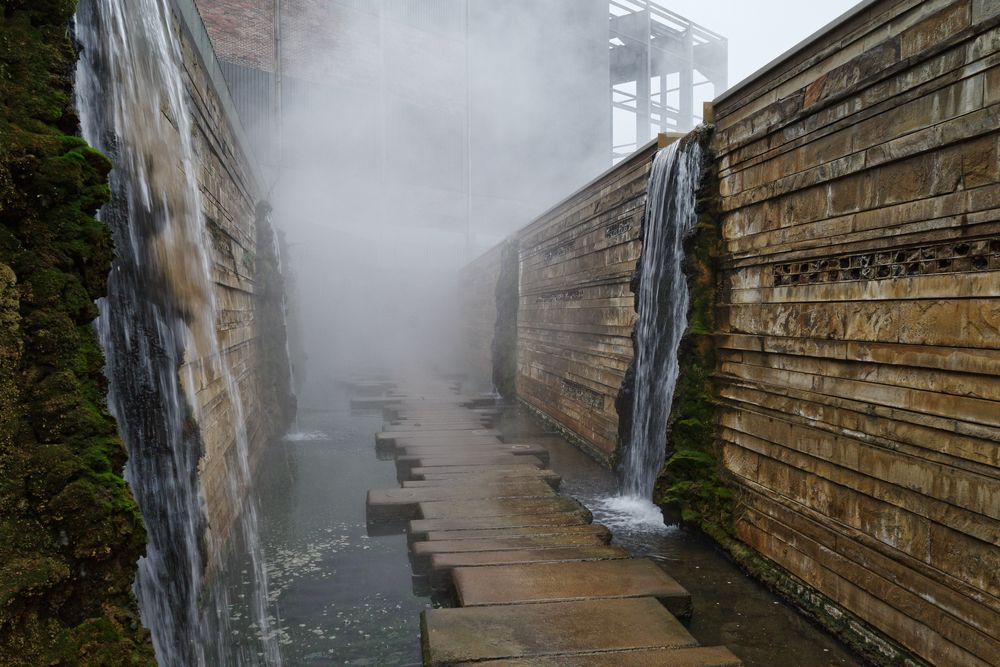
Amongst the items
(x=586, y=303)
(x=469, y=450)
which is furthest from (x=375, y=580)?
(x=586, y=303)

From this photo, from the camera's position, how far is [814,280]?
385 cm

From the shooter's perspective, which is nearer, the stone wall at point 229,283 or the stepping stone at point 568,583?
the stepping stone at point 568,583

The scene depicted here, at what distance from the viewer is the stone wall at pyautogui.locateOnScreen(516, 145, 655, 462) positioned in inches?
288

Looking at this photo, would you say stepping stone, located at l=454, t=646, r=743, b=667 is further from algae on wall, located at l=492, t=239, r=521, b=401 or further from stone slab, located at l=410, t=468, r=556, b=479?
algae on wall, located at l=492, t=239, r=521, b=401

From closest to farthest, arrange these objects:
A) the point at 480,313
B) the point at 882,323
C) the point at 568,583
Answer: the point at 882,323 < the point at 568,583 < the point at 480,313

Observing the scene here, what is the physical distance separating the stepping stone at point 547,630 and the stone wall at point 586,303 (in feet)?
12.8

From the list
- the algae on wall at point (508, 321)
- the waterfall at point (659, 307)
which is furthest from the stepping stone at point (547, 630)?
the algae on wall at point (508, 321)

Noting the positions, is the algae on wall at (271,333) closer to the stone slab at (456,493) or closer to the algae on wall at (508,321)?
the stone slab at (456,493)

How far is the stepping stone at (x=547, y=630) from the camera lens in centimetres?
312

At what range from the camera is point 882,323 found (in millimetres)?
3295

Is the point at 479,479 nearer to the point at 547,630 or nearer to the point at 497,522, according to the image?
the point at 497,522

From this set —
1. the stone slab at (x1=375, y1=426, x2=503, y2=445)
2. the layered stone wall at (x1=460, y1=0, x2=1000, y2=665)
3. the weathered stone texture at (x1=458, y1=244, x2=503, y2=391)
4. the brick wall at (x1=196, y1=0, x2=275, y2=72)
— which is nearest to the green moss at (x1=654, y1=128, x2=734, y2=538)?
the layered stone wall at (x1=460, y1=0, x2=1000, y2=665)

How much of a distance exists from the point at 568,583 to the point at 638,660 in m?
0.91

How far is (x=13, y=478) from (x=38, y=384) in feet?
0.91
